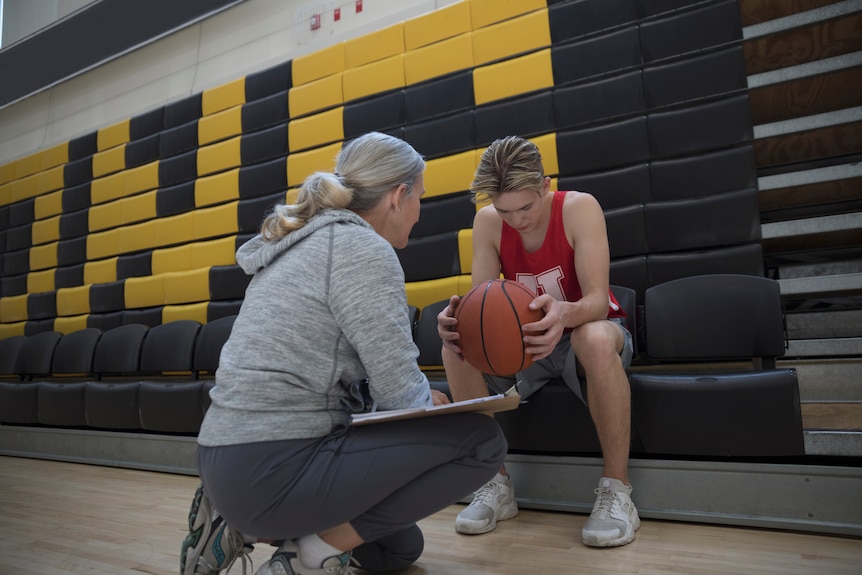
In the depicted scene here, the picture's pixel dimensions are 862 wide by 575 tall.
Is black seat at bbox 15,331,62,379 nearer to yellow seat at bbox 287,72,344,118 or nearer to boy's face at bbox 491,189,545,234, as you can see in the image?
yellow seat at bbox 287,72,344,118

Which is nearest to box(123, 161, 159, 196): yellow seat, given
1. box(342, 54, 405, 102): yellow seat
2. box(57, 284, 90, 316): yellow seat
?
box(57, 284, 90, 316): yellow seat

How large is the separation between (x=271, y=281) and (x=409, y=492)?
1.39ft

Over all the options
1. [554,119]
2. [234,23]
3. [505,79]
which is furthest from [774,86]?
[234,23]

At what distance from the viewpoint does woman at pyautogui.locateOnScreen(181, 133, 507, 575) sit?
35.4 inches

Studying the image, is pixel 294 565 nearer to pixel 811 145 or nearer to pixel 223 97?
pixel 811 145

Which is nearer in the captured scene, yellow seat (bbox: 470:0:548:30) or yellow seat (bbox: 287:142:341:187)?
yellow seat (bbox: 470:0:548:30)

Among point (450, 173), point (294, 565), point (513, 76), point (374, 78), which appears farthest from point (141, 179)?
point (294, 565)

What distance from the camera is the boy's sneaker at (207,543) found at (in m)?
1.02

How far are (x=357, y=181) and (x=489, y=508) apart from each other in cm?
89

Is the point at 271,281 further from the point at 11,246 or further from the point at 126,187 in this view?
the point at 11,246

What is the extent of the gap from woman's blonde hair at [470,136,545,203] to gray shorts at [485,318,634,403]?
419 millimetres

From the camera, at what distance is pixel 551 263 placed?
158 cm

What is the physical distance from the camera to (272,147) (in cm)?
349

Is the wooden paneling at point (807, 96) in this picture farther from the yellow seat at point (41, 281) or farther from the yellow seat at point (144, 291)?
the yellow seat at point (41, 281)
